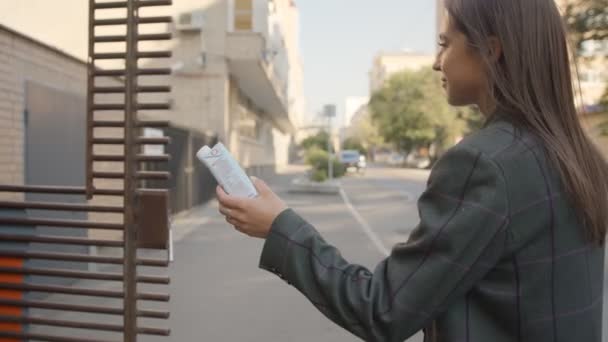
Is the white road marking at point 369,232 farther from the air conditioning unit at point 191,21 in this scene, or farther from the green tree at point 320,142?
the green tree at point 320,142

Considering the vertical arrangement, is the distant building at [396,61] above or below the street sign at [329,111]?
above

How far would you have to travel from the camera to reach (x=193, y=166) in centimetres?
1631

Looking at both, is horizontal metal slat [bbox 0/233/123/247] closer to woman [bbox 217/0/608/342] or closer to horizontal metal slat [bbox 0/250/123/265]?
horizontal metal slat [bbox 0/250/123/265]

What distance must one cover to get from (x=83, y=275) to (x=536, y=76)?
228 centimetres

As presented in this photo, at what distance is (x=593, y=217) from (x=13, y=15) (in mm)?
9453

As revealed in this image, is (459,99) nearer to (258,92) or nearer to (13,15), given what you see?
(13,15)

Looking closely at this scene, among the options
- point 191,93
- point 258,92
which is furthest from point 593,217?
point 258,92

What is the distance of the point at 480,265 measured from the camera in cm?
118

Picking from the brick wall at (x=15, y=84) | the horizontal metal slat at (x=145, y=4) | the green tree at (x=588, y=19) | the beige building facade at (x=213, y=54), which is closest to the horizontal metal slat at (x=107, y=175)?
the horizontal metal slat at (x=145, y=4)

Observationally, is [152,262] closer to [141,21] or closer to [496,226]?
[141,21]

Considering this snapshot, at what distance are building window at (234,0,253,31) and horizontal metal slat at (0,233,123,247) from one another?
19.8 m

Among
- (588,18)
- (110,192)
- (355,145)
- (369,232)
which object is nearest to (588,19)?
(588,18)

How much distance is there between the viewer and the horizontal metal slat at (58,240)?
9.26 feet

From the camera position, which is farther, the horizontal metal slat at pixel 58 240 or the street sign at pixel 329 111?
the street sign at pixel 329 111
